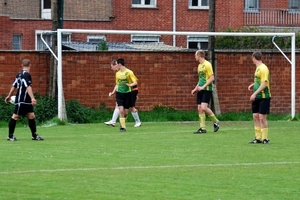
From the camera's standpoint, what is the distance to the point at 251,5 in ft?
156

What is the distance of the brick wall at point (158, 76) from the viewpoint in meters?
27.3

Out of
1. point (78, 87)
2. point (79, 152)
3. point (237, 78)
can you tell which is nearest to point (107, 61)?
point (78, 87)

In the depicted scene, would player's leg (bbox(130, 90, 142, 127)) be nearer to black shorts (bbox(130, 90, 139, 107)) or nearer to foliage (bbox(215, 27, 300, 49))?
black shorts (bbox(130, 90, 139, 107))

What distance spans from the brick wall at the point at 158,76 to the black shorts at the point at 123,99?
185 inches

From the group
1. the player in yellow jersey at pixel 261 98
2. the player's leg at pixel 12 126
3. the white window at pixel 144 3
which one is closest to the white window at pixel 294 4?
the white window at pixel 144 3

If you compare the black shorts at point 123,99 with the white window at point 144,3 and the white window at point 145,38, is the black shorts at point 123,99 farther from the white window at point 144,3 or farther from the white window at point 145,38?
the white window at point 144,3

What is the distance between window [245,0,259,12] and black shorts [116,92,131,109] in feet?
80.8

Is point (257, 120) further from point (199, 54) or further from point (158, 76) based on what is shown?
point (158, 76)

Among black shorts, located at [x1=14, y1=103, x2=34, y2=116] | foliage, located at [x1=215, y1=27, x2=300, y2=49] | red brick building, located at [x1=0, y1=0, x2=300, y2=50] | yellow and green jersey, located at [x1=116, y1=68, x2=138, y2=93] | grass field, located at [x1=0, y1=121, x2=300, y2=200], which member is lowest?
grass field, located at [x1=0, y1=121, x2=300, y2=200]

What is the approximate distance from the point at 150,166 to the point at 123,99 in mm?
8684

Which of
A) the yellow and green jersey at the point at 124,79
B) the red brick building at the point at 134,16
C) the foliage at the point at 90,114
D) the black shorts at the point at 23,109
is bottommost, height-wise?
the foliage at the point at 90,114

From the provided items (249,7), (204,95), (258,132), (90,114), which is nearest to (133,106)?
(204,95)

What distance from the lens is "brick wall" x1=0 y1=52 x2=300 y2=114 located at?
27297 mm

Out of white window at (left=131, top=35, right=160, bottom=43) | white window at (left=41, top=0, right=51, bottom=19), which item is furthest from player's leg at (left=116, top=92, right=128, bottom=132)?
white window at (left=41, top=0, right=51, bottom=19)
